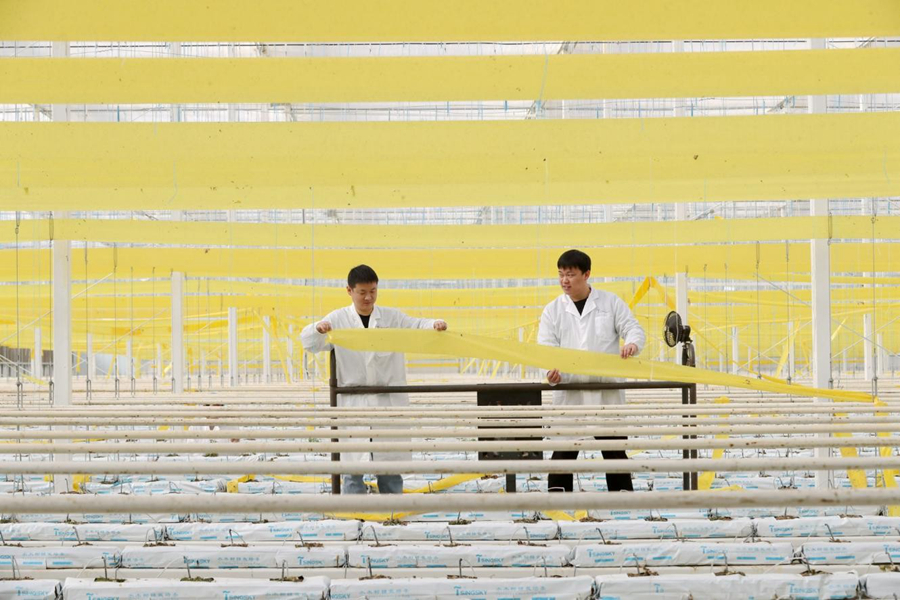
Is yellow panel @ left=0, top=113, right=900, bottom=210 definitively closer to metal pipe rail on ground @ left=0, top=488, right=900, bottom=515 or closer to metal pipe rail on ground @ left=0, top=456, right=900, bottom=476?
metal pipe rail on ground @ left=0, top=456, right=900, bottom=476

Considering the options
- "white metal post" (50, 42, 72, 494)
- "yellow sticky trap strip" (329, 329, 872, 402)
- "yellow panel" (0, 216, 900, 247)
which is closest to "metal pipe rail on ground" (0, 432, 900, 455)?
"yellow sticky trap strip" (329, 329, 872, 402)

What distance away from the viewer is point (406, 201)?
5.95m

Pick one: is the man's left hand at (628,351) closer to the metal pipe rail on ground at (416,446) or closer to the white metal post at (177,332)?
the metal pipe rail on ground at (416,446)

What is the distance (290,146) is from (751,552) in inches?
116

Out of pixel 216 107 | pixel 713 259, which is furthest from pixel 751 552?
pixel 216 107

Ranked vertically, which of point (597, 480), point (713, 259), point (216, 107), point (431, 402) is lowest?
point (597, 480)

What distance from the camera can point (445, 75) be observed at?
3871mm

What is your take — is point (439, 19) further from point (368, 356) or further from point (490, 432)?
point (368, 356)

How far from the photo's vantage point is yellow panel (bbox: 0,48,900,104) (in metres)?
Answer: 3.81

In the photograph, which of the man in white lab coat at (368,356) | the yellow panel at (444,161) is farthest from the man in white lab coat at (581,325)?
the man in white lab coat at (368,356)

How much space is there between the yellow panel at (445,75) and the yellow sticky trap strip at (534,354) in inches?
48.6

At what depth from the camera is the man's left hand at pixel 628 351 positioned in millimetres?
4309

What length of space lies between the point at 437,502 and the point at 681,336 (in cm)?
347

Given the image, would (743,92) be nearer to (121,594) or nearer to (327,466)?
(327,466)
